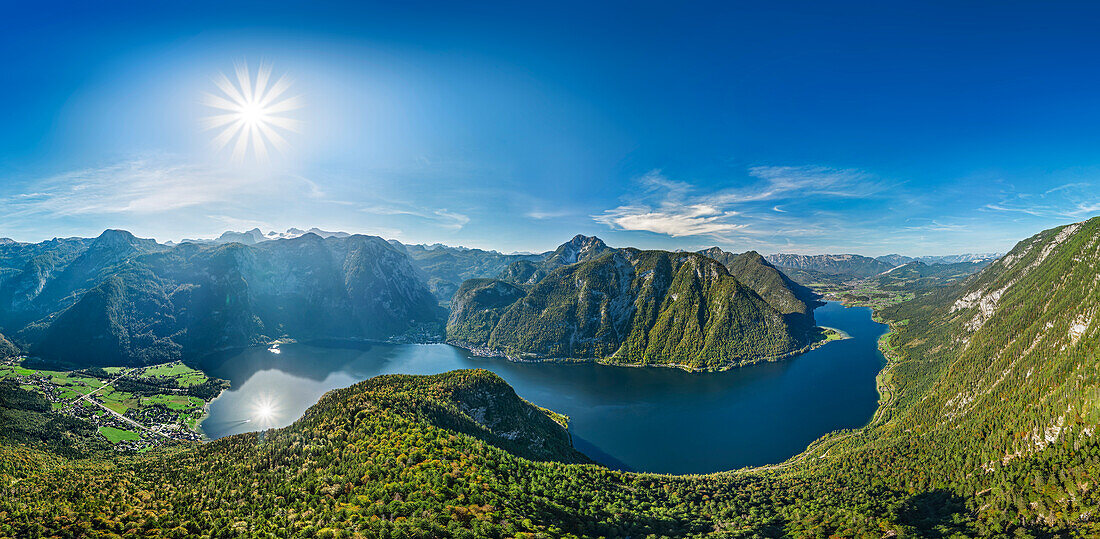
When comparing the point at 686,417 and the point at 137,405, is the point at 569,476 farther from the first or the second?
the point at 137,405

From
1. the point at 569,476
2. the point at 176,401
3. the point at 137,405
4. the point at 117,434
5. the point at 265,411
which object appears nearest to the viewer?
the point at 569,476

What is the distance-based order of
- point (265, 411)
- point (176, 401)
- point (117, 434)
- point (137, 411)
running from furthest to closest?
point (176, 401)
point (265, 411)
point (137, 411)
point (117, 434)

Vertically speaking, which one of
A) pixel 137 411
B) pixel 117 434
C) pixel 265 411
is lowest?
pixel 265 411

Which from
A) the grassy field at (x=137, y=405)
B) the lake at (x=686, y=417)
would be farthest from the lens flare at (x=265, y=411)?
the grassy field at (x=137, y=405)

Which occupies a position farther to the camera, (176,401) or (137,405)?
(176,401)

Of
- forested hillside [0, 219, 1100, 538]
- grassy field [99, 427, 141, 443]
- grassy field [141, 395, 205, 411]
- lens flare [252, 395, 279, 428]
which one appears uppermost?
forested hillside [0, 219, 1100, 538]

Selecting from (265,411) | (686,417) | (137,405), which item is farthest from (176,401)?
(686,417)

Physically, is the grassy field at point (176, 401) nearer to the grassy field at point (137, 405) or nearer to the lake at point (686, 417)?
the grassy field at point (137, 405)

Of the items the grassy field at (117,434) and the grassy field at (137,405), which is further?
the grassy field at (137,405)

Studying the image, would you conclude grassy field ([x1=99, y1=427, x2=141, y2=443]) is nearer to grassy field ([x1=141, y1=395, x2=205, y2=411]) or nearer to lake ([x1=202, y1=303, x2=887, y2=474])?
lake ([x1=202, y1=303, x2=887, y2=474])

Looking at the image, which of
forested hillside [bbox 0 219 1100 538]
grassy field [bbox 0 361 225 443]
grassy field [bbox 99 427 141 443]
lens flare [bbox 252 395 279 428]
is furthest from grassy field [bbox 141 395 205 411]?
forested hillside [bbox 0 219 1100 538]

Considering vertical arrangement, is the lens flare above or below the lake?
below

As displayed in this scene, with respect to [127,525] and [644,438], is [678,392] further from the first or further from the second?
[127,525]
